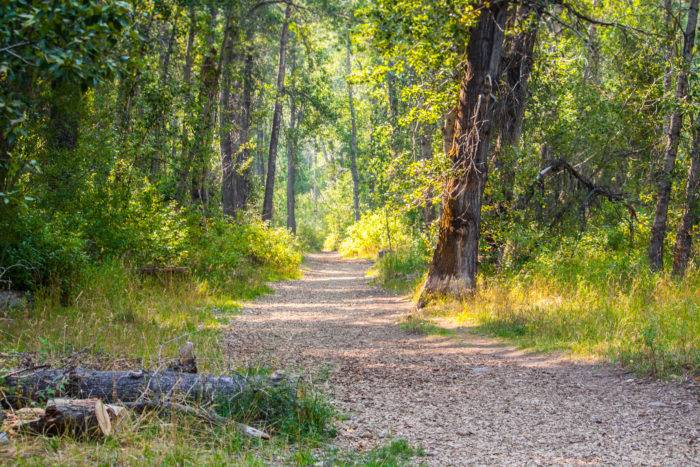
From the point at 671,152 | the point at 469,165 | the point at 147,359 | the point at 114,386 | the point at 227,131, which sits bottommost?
the point at 147,359

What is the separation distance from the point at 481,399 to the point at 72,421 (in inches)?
150

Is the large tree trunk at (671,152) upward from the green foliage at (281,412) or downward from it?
upward

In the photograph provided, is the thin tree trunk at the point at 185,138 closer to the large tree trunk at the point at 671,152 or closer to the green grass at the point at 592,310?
the green grass at the point at 592,310

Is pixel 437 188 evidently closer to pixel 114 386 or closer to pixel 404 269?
pixel 404 269

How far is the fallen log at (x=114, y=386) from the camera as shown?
4.71m

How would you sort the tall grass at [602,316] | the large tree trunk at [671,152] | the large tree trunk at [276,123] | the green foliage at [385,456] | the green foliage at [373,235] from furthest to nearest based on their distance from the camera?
the green foliage at [373,235] → the large tree trunk at [276,123] → the large tree trunk at [671,152] → the tall grass at [602,316] → the green foliage at [385,456]

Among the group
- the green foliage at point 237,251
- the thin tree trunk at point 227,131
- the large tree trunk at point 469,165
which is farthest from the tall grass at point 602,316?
the thin tree trunk at point 227,131

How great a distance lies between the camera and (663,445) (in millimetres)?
4949

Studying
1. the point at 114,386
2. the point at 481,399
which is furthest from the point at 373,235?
the point at 114,386

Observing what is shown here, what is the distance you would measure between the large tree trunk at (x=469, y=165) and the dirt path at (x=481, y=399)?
2044mm

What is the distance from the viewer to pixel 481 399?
253 inches

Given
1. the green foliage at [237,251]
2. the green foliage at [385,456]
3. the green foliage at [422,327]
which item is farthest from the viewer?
the green foliage at [237,251]

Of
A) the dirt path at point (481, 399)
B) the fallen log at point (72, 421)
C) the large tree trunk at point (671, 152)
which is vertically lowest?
the dirt path at point (481, 399)

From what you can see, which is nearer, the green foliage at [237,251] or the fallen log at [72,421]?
the fallen log at [72,421]
